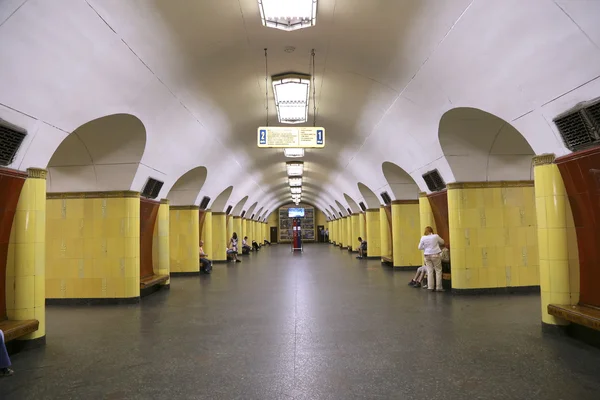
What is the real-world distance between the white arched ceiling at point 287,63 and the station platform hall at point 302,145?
0.03 metres

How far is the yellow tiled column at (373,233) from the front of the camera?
20203 mm

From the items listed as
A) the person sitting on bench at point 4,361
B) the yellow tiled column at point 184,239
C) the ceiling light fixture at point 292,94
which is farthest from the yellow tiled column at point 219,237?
the person sitting on bench at point 4,361

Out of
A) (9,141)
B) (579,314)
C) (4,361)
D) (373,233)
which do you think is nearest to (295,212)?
(373,233)

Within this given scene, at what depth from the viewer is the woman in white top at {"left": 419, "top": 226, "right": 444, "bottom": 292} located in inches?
376

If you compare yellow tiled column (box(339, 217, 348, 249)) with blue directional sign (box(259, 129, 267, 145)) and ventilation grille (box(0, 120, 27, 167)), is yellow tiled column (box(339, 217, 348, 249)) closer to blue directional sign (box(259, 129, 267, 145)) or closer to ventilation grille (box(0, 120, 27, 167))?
blue directional sign (box(259, 129, 267, 145))

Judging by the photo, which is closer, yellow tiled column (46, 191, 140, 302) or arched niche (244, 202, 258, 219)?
yellow tiled column (46, 191, 140, 302)

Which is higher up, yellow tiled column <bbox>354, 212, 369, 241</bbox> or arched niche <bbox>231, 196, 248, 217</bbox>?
arched niche <bbox>231, 196, 248, 217</bbox>

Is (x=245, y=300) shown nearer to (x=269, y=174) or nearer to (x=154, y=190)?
(x=154, y=190)

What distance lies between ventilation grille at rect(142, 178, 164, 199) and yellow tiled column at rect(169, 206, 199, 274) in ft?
12.6

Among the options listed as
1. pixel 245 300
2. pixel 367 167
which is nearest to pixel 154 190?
pixel 245 300

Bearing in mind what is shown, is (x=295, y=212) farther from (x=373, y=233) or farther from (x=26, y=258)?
(x=26, y=258)

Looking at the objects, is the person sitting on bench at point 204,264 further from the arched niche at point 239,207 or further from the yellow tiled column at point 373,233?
the arched niche at point 239,207

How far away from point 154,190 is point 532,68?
8116 millimetres

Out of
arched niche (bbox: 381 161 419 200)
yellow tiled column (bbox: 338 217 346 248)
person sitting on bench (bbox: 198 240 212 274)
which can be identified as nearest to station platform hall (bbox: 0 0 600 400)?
arched niche (bbox: 381 161 419 200)
